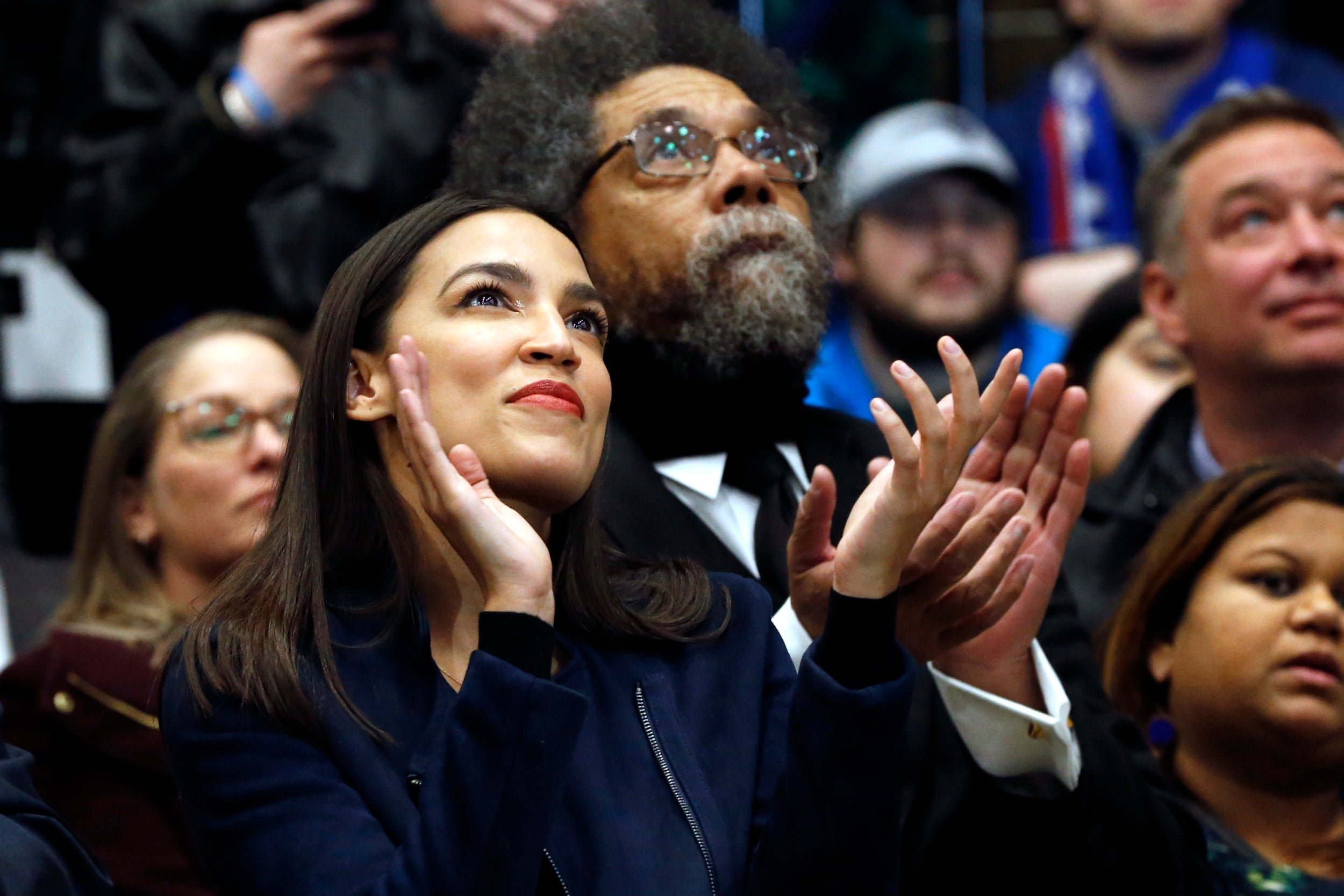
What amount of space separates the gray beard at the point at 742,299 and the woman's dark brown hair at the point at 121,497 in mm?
967

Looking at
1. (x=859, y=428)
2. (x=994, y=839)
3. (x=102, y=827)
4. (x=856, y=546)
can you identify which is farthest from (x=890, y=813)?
(x=102, y=827)

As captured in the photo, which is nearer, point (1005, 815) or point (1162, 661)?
point (1005, 815)

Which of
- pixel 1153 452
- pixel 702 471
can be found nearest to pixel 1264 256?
pixel 1153 452

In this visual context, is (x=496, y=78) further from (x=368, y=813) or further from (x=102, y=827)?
(x=368, y=813)

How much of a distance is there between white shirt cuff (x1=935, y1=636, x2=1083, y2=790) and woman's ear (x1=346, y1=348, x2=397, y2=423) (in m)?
0.81

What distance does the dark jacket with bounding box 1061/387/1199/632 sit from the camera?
3.96 m

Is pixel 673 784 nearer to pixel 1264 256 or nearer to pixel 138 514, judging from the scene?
pixel 138 514

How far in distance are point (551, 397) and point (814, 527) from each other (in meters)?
0.50

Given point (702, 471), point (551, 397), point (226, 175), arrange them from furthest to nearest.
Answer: point (226, 175) → point (702, 471) → point (551, 397)

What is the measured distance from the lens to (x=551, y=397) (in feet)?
7.50

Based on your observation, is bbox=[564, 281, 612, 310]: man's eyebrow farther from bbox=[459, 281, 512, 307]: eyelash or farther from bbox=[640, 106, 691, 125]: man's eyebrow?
bbox=[640, 106, 691, 125]: man's eyebrow

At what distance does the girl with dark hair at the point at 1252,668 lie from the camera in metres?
3.12

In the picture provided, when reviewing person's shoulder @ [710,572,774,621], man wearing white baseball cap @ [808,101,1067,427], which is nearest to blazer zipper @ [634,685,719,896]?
person's shoulder @ [710,572,774,621]

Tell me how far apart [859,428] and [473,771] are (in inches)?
60.0
